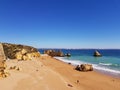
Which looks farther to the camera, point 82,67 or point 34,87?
point 82,67

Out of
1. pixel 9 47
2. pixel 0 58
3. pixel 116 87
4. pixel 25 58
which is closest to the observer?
pixel 0 58

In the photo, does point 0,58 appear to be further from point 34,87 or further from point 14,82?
point 34,87

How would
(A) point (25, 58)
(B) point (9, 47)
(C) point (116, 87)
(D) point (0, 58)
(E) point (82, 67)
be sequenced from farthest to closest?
(B) point (9, 47), (A) point (25, 58), (E) point (82, 67), (C) point (116, 87), (D) point (0, 58)

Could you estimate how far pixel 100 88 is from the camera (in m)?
18.6

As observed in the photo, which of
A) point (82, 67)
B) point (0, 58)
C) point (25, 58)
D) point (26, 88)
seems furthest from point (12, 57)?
point (26, 88)

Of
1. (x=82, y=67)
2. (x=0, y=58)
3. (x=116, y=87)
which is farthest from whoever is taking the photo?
(x=82, y=67)

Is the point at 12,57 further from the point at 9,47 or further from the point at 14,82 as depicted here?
the point at 14,82

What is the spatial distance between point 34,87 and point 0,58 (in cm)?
501

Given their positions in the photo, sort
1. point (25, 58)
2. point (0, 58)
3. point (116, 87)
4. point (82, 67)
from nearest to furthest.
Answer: point (0, 58) → point (116, 87) → point (82, 67) → point (25, 58)

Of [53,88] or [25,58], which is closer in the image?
[53,88]

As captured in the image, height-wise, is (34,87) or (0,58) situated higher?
(0,58)

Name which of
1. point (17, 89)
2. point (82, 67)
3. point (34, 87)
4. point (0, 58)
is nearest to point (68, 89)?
point (34, 87)

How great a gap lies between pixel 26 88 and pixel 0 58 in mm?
4805

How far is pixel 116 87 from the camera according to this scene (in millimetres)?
19375
